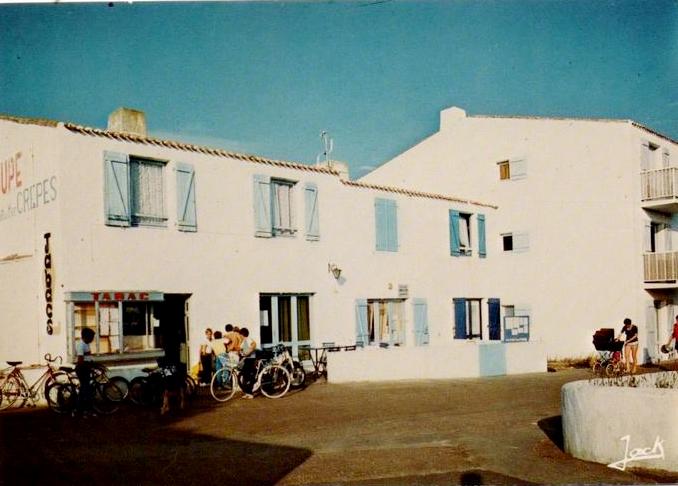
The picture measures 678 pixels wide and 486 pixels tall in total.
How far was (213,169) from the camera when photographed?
578 inches

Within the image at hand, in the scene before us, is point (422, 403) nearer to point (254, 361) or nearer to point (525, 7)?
point (254, 361)

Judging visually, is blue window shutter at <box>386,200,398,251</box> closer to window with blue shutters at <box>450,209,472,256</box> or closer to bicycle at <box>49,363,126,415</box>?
window with blue shutters at <box>450,209,472,256</box>

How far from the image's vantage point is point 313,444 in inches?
321

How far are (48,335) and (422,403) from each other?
6.86m

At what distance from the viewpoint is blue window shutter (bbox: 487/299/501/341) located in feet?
67.4

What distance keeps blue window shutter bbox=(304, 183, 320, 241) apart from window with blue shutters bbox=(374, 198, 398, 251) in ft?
6.56

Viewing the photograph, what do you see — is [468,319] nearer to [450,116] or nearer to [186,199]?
[450,116]

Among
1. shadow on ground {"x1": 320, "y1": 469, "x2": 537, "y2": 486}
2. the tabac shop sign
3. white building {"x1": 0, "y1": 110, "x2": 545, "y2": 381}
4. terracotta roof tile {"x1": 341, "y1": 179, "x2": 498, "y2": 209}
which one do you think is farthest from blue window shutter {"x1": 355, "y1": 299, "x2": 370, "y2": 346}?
shadow on ground {"x1": 320, "y1": 469, "x2": 537, "y2": 486}

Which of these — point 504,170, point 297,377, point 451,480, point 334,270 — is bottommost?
point 451,480

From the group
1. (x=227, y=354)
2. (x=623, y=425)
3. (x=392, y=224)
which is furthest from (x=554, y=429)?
(x=392, y=224)

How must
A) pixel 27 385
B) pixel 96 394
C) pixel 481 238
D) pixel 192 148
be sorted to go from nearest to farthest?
pixel 96 394 → pixel 27 385 → pixel 192 148 → pixel 481 238

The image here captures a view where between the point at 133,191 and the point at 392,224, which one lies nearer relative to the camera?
the point at 133,191

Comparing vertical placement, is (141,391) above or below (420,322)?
below

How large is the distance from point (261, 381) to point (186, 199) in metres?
4.21
